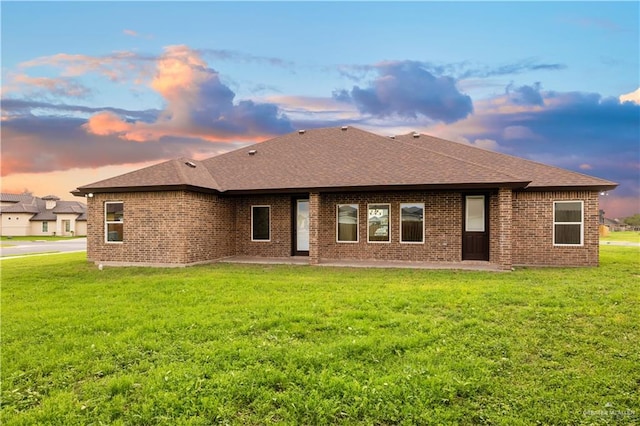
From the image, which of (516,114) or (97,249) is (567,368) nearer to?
(97,249)

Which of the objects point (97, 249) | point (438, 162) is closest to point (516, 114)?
point (438, 162)

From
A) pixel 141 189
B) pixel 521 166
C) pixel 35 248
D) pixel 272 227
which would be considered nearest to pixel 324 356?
pixel 141 189

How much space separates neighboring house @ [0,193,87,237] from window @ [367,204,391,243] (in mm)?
52770

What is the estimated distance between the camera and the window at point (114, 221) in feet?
46.7

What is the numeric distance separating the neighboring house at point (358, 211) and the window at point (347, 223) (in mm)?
40

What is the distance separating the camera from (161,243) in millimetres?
13609

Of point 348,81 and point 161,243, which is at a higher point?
point 348,81

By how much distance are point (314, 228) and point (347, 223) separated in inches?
67.8

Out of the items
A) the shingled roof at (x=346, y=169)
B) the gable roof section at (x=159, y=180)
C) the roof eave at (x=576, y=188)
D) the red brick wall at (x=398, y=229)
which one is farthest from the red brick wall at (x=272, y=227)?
the roof eave at (x=576, y=188)

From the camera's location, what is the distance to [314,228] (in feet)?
45.8

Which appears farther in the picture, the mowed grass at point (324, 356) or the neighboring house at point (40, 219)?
the neighboring house at point (40, 219)

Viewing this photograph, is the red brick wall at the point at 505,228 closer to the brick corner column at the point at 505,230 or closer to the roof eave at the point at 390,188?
the brick corner column at the point at 505,230

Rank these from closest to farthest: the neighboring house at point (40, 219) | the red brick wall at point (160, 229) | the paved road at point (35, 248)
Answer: the red brick wall at point (160, 229)
the paved road at point (35, 248)
the neighboring house at point (40, 219)

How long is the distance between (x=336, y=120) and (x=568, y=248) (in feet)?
58.8
